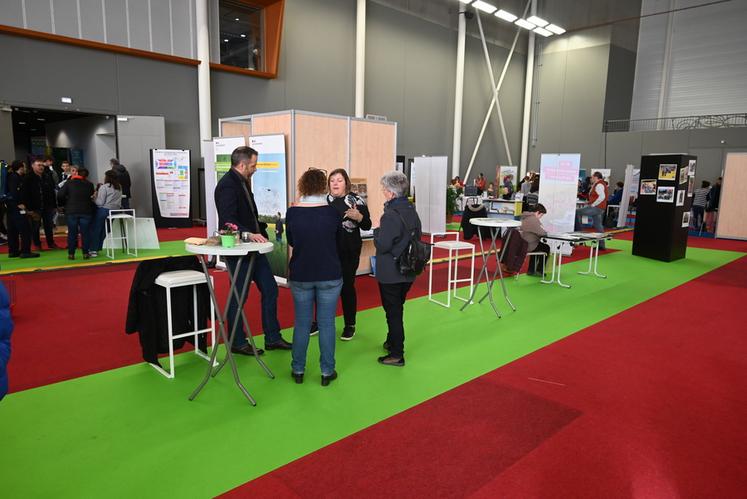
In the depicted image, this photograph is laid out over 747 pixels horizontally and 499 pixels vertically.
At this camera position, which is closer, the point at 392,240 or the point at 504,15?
the point at 392,240

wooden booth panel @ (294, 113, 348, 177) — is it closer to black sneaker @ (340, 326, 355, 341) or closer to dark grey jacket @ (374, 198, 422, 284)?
black sneaker @ (340, 326, 355, 341)

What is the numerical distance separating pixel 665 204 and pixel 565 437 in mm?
7183

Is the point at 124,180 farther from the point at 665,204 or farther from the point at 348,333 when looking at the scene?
the point at 665,204

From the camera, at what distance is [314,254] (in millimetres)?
3000

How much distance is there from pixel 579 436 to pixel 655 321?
284 cm

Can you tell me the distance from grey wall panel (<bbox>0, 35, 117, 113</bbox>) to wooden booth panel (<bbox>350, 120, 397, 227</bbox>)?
6.87 m

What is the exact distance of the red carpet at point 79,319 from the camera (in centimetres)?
351

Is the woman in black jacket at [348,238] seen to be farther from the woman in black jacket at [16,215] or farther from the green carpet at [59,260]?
the woman in black jacket at [16,215]

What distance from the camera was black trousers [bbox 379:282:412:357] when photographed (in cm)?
352

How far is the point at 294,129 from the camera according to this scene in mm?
5441

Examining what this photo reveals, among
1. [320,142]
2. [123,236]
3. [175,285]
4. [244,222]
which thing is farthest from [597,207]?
[175,285]

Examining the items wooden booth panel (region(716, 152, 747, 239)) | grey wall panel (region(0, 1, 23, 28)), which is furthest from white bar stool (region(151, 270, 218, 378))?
wooden booth panel (region(716, 152, 747, 239))

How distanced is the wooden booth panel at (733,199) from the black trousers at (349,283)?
11493 mm

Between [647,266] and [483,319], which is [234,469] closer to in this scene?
[483,319]
